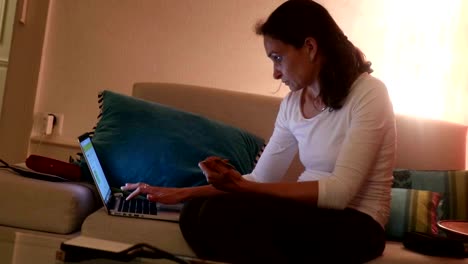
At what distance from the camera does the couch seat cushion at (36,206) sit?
4.09 feet

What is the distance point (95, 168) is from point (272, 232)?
0.59 metres

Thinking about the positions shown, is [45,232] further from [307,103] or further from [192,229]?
[307,103]

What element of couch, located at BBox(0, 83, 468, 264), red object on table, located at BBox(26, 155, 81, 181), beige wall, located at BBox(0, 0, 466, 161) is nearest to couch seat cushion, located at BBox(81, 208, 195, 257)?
couch, located at BBox(0, 83, 468, 264)

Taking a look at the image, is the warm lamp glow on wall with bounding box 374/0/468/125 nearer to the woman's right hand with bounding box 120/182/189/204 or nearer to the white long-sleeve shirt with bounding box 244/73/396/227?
the white long-sleeve shirt with bounding box 244/73/396/227

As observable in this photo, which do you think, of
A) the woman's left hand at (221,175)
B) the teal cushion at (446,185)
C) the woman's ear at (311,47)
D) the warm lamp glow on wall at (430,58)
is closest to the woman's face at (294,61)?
the woman's ear at (311,47)

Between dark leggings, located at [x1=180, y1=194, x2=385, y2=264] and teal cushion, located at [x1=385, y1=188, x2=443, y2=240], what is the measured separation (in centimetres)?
34

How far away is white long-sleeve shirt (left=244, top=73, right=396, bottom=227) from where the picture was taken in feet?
3.84

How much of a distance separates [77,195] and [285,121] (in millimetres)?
617

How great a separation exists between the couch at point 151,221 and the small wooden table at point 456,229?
8cm

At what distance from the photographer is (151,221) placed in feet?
4.12

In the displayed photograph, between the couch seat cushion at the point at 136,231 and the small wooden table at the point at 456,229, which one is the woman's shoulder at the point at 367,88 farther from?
the couch seat cushion at the point at 136,231

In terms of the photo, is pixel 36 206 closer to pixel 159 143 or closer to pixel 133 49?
pixel 159 143

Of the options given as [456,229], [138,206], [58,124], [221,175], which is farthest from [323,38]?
[58,124]

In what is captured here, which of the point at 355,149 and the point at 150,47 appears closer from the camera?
the point at 355,149
